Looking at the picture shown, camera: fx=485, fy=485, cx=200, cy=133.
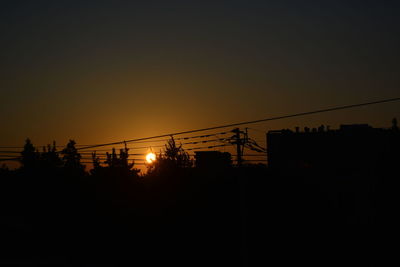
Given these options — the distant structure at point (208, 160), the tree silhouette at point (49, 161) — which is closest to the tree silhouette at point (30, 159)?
the tree silhouette at point (49, 161)

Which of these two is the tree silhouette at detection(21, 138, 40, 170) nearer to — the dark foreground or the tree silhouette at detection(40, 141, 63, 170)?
the tree silhouette at detection(40, 141, 63, 170)

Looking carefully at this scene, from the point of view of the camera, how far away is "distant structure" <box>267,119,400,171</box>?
211ft

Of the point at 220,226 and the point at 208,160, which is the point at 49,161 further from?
the point at 220,226

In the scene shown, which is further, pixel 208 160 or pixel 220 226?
pixel 208 160

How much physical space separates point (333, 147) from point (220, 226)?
40589 millimetres

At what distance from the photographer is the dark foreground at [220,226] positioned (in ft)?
101

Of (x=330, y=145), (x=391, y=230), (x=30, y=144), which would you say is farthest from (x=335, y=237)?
(x=30, y=144)

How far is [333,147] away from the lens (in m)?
69.0

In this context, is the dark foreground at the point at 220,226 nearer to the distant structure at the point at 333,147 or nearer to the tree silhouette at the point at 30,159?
the distant structure at the point at 333,147

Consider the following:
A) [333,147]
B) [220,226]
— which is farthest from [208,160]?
[220,226]

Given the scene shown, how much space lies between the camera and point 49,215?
44625 millimetres

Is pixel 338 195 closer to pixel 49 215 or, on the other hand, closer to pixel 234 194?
pixel 234 194

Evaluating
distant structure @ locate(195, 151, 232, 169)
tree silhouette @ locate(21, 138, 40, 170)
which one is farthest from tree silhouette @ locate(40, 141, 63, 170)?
distant structure @ locate(195, 151, 232, 169)

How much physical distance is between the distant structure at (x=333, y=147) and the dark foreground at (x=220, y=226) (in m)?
21.0
